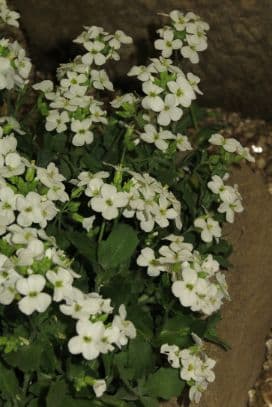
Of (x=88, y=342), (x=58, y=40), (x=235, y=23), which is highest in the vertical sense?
(x=88, y=342)

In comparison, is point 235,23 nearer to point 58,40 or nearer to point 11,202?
point 58,40

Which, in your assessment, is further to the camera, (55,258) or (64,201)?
(64,201)

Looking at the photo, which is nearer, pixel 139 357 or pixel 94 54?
pixel 139 357

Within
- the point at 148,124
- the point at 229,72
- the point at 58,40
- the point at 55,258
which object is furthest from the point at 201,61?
the point at 55,258

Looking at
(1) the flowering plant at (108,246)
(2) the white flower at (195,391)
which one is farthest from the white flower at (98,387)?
(2) the white flower at (195,391)

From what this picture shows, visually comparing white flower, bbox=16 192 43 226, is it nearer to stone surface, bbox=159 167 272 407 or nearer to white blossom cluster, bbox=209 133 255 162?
white blossom cluster, bbox=209 133 255 162

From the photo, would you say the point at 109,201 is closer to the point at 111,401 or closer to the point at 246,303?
the point at 111,401

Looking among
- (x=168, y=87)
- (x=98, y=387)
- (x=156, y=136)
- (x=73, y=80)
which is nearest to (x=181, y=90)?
(x=168, y=87)
